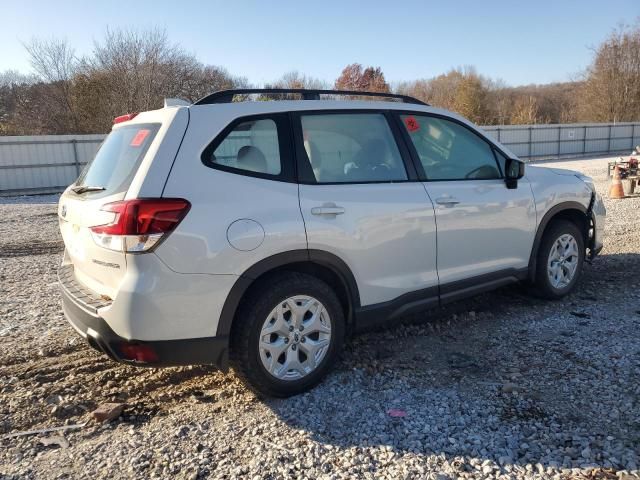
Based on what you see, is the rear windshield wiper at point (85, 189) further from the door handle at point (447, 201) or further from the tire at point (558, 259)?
the tire at point (558, 259)

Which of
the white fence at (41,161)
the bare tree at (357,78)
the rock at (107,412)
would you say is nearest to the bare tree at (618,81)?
the bare tree at (357,78)

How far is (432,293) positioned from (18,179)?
66.3 ft

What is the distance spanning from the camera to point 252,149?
11.0 feet

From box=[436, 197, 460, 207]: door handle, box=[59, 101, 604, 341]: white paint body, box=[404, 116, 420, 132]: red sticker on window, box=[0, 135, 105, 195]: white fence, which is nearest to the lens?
box=[59, 101, 604, 341]: white paint body

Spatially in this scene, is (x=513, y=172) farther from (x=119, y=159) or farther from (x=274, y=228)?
(x=119, y=159)

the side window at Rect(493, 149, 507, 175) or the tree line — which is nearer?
the side window at Rect(493, 149, 507, 175)

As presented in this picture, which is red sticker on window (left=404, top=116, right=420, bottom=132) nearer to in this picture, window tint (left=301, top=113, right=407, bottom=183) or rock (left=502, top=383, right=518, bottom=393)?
window tint (left=301, top=113, right=407, bottom=183)

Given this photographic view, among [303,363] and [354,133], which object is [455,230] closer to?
[354,133]

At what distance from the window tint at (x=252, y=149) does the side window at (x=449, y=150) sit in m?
1.22

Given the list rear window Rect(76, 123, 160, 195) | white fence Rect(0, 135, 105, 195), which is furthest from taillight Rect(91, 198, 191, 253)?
white fence Rect(0, 135, 105, 195)

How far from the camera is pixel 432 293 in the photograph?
13.5ft

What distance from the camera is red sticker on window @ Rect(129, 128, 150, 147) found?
3.25m

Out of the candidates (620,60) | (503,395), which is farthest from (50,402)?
(620,60)

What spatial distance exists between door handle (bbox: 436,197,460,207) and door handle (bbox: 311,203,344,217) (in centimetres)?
92
